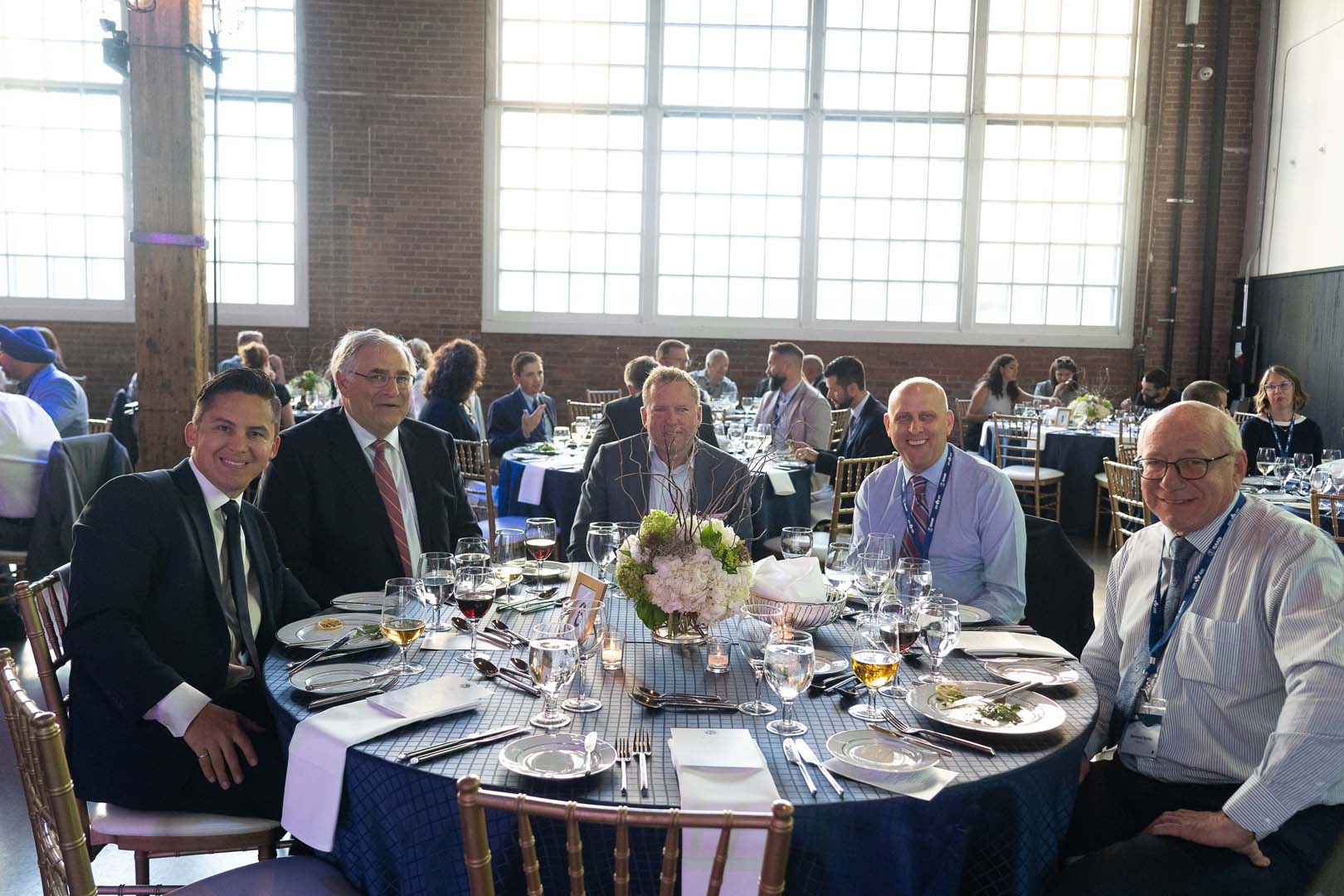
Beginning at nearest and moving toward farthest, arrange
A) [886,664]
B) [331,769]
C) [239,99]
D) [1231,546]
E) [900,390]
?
[331,769] < [886,664] < [1231,546] < [900,390] < [239,99]

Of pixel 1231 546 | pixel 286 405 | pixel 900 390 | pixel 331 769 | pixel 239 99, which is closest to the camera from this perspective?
pixel 331 769

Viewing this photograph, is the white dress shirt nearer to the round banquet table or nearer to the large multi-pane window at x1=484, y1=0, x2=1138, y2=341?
the round banquet table

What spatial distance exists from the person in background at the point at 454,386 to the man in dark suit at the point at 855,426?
1945 mm

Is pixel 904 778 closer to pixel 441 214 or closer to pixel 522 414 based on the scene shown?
pixel 522 414

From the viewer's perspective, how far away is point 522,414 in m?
7.07

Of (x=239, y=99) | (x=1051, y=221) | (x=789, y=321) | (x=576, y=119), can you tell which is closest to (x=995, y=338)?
(x=1051, y=221)

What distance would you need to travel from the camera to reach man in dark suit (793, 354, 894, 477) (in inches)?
232

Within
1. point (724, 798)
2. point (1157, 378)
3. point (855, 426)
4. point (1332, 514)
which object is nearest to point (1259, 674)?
point (724, 798)

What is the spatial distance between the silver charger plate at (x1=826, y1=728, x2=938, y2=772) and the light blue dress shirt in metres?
1.16

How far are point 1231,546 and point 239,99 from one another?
10.7 meters

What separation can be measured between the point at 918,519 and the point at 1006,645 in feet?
2.62

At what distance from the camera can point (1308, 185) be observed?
376 inches

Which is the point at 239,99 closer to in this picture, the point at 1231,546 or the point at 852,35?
→ the point at 852,35

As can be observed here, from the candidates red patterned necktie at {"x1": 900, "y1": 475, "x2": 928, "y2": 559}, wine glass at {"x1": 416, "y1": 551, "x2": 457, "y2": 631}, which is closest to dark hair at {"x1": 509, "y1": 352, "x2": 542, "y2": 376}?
red patterned necktie at {"x1": 900, "y1": 475, "x2": 928, "y2": 559}
